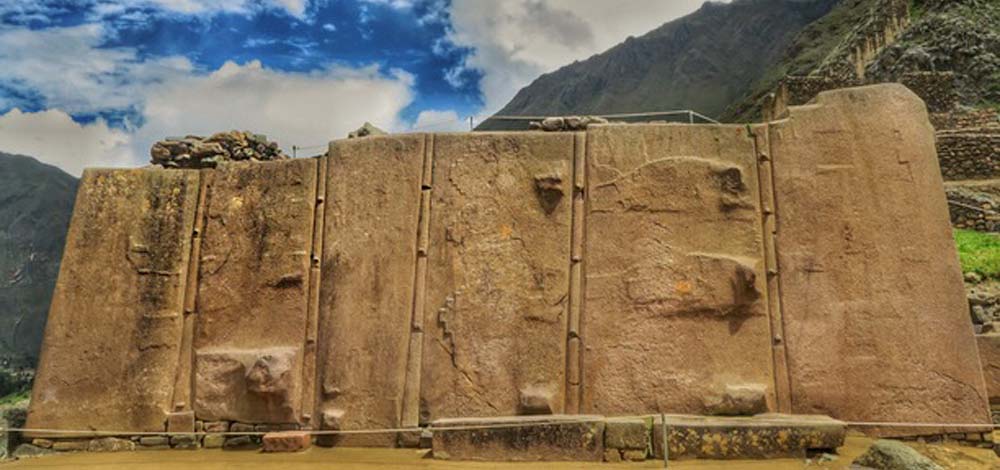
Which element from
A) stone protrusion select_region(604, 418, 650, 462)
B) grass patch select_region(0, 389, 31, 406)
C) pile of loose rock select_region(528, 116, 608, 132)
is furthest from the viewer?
grass patch select_region(0, 389, 31, 406)

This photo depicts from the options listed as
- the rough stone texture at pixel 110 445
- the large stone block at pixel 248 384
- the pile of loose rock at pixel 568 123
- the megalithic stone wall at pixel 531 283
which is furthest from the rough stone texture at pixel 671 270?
the rough stone texture at pixel 110 445

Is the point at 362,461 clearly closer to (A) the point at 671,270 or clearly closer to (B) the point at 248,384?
(B) the point at 248,384

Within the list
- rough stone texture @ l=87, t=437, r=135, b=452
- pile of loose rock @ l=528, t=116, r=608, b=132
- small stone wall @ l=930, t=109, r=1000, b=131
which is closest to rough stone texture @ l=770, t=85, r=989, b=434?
pile of loose rock @ l=528, t=116, r=608, b=132

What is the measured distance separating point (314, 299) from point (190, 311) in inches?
63.0

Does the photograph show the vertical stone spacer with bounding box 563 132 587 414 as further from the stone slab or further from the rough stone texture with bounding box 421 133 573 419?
the stone slab

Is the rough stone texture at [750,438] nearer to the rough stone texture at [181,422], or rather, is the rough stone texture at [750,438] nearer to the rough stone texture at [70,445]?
the rough stone texture at [181,422]

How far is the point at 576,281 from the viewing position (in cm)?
673

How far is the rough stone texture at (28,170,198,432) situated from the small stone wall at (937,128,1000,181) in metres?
21.1

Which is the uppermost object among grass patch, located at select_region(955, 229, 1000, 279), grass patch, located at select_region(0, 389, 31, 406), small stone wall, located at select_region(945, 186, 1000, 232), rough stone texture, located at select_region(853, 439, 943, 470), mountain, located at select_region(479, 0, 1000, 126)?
mountain, located at select_region(479, 0, 1000, 126)

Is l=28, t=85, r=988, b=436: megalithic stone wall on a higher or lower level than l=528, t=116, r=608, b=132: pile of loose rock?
lower

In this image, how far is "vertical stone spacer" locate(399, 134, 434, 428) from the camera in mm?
6629

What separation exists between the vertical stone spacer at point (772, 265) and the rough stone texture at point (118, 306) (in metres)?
6.83

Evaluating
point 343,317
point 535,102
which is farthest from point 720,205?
point 535,102

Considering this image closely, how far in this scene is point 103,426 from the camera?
707 cm
